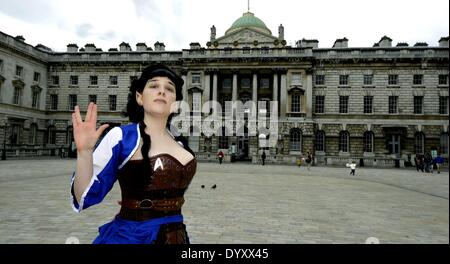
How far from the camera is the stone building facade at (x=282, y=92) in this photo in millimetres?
32719

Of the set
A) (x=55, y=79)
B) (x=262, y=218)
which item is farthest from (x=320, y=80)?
(x=55, y=79)

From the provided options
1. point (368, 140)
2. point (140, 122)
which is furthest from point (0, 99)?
point (368, 140)

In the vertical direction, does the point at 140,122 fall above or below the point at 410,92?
below

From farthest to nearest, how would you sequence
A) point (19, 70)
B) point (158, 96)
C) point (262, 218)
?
1. point (19, 70)
2. point (262, 218)
3. point (158, 96)

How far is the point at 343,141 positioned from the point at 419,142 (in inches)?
317

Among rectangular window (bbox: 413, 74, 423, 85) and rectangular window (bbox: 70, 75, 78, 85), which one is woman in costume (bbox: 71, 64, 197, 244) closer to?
rectangular window (bbox: 413, 74, 423, 85)

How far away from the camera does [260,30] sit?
41.4 metres

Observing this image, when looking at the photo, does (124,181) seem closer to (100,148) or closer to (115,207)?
(100,148)

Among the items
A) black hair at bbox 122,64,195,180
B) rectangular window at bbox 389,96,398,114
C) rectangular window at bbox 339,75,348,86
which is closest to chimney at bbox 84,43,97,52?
rectangular window at bbox 339,75,348,86

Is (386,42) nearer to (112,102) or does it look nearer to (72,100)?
(112,102)

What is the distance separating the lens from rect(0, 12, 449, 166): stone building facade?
107ft

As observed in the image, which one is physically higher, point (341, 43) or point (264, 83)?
point (341, 43)

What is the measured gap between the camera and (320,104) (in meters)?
35.2
